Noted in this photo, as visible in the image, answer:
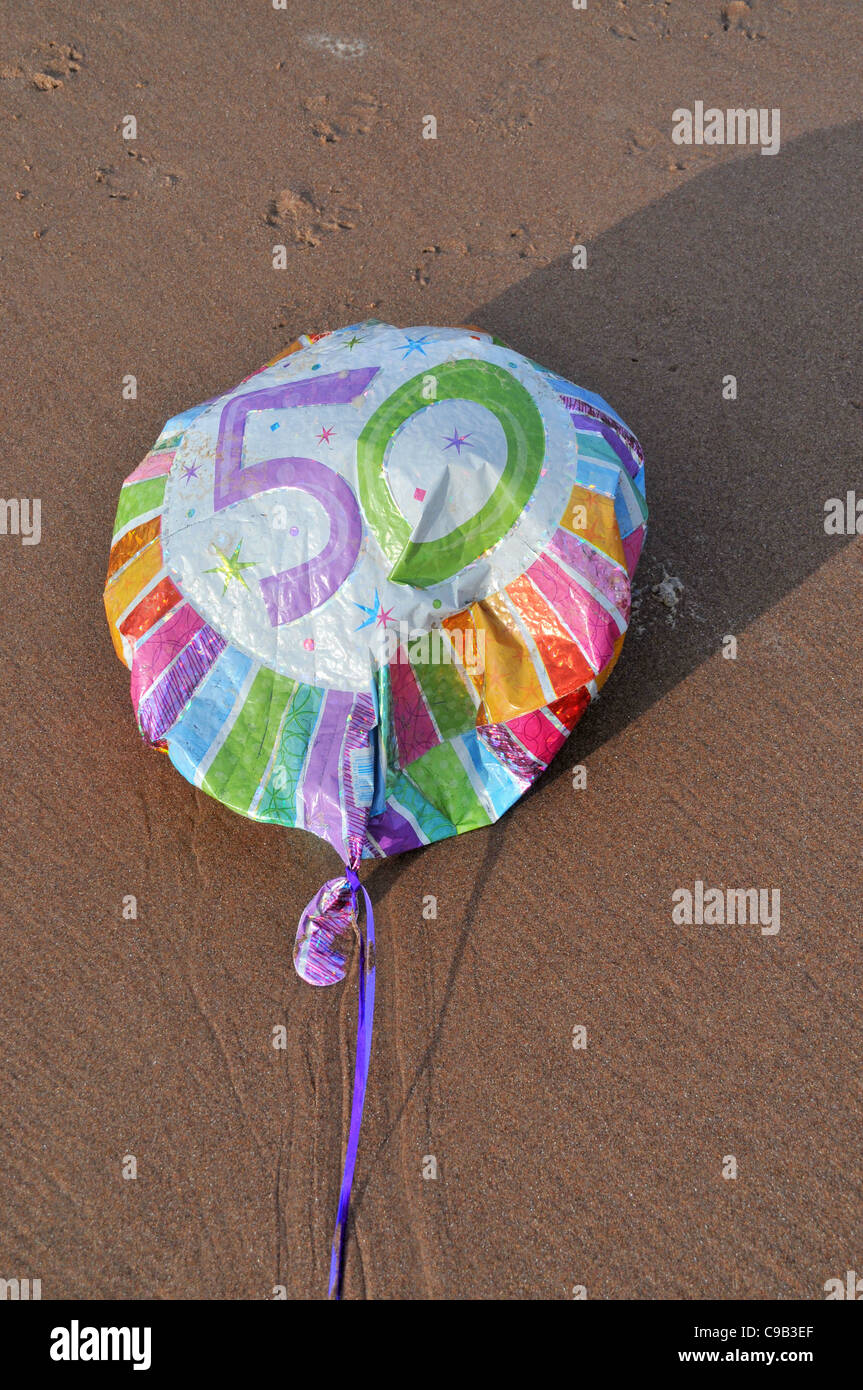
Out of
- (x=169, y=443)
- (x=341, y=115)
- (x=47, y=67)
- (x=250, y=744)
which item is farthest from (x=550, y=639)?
(x=47, y=67)

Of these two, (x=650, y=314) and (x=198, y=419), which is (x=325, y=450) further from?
(x=650, y=314)

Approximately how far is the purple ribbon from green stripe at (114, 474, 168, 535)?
1.23m

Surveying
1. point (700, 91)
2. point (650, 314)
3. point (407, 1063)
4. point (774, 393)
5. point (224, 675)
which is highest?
point (700, 91)

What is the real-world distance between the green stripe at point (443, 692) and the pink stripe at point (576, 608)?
0.32 metres

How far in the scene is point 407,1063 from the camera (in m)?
2.91

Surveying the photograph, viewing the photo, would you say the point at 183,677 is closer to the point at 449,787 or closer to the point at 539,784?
the point at 449,787

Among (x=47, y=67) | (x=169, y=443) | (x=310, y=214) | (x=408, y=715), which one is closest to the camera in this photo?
(x=408, y=715)

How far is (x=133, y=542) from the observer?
3.22m

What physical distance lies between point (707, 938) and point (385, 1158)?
A: 1.07 m

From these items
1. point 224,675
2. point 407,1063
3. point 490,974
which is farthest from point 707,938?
point 224,675

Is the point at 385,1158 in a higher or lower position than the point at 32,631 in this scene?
lower

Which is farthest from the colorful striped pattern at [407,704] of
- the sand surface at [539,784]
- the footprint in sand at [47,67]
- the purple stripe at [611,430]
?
the footprint in sand at [47,67]

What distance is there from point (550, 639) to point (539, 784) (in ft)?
1.72

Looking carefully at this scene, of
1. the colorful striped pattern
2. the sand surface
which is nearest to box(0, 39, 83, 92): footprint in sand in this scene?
the sand surface
